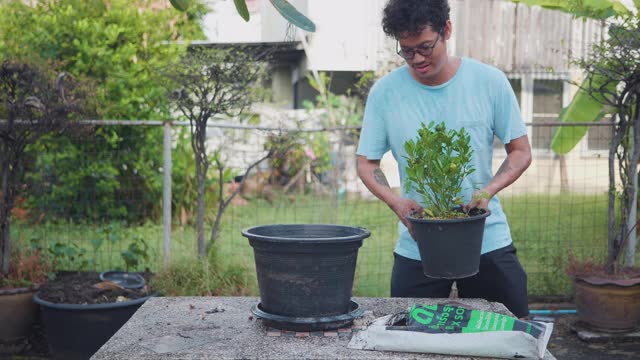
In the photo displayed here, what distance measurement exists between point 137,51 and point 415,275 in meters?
6.87

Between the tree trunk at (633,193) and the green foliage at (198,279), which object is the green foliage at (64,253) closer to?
the green foliage at (198,279)

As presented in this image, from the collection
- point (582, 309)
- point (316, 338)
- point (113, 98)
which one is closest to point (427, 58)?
point (316, 338)

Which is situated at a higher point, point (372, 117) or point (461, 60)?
point (461, 60)

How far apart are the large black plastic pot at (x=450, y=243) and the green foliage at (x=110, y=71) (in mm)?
5815

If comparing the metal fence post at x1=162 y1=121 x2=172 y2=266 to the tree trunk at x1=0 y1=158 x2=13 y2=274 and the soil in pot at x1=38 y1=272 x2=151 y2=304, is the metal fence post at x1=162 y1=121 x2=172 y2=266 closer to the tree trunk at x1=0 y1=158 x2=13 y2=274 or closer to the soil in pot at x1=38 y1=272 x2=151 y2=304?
the soil in pot at x1=38 y1=272 x2=151 y2=304

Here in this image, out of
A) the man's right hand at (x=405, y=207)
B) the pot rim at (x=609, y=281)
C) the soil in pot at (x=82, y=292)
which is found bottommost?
the soil in pot at (x=82, y=292)

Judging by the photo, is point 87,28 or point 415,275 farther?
point 87,28

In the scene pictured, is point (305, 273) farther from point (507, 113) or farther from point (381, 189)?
point (507, 113)

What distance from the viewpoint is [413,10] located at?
3131 mm

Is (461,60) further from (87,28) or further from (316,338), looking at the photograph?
(87,28)

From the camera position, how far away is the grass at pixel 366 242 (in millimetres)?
6828

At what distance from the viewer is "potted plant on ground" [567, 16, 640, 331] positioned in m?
5.94

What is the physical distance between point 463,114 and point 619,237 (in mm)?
3540

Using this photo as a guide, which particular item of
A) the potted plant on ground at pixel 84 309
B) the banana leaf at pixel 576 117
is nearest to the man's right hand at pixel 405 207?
the potted plant on ground at pixel 84 309
